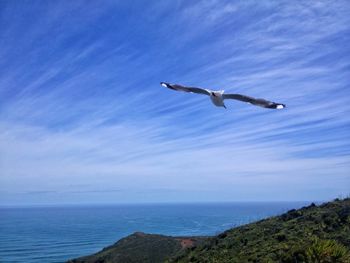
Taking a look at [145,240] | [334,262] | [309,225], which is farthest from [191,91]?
[145,240]

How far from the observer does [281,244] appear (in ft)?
85.9

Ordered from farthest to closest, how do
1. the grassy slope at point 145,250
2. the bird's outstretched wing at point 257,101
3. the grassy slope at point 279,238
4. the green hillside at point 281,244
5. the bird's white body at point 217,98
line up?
the grassy slope at point 145,250
the grassy slope at point 279,238
the green hillside at point 281,244
the bird's white body at point 217,98
the bird's outstretched wing at point 257,101

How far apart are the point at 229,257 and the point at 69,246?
300 ft

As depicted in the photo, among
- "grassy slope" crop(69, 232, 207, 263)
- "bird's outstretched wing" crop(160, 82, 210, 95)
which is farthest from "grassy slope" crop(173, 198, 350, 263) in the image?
"bird's outstretched wing" crop(160, 82, 210, 95)

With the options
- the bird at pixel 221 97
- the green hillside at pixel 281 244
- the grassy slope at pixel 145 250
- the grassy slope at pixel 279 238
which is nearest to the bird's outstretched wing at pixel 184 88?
the bird at pixel 221 97

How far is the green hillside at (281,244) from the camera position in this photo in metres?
20.8

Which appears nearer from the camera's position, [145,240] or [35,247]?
[145,240]

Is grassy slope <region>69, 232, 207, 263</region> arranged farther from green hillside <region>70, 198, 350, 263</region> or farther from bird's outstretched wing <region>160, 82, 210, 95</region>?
bird's outstretched wing <region>160, 82, 210, 95</region>

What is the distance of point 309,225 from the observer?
31.1 meters

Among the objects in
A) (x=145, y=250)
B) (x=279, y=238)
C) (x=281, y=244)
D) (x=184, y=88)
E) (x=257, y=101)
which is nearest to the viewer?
(x=257, y=101)

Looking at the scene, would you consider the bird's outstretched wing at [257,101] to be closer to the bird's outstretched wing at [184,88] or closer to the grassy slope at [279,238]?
the bird's outstretched wing at [184,88]

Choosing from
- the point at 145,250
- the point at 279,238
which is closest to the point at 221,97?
the point at 279,238

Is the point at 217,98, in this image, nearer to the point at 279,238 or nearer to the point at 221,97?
the point at 221,97

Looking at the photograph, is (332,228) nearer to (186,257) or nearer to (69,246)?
(186,257)
